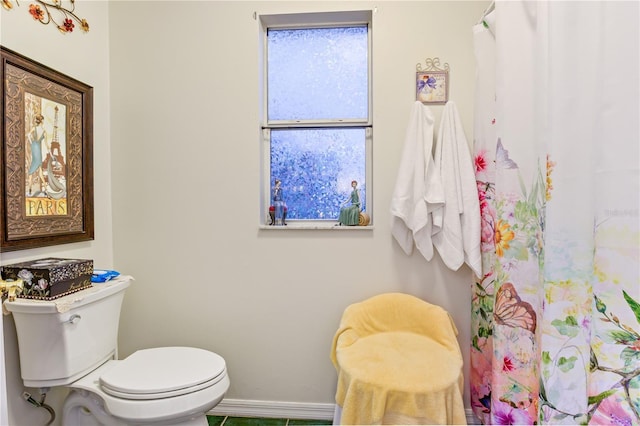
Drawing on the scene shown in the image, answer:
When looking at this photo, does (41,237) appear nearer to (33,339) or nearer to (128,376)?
(33,339)

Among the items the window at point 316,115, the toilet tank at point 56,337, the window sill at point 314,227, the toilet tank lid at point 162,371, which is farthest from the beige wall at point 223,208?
the toilet tank at point 56,337

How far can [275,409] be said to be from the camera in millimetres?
1737

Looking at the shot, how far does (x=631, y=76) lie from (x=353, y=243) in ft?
3.98

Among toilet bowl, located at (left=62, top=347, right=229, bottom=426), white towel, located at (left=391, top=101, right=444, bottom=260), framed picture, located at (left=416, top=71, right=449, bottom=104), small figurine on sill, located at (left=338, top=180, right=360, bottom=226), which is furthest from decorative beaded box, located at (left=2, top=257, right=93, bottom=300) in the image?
framed picture, located at (left=416, top=71, right=449, bottom=104)

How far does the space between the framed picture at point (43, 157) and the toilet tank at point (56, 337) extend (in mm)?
268

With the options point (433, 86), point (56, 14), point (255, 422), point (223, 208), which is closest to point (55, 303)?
point (223, 208)

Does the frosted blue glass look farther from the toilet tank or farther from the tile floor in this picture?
the tile floor

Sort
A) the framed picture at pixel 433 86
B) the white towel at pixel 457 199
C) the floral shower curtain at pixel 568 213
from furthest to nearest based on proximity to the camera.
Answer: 1. the framed picture at pixel 433 86
2. the white towel at pixel 457 199
3. the floral shower curtain at pixel 568 213

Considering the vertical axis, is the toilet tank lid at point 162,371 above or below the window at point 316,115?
below

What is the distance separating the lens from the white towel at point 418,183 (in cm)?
153

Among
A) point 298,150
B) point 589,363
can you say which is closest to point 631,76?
point 589,363

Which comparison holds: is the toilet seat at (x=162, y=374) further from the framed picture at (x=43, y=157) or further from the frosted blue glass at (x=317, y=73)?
the frosted blue glass at (x=317, y=73)

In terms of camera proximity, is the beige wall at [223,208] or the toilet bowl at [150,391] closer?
the toilet bowl at [150,391]

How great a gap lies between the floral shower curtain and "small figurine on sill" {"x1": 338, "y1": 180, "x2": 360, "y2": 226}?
71cm
